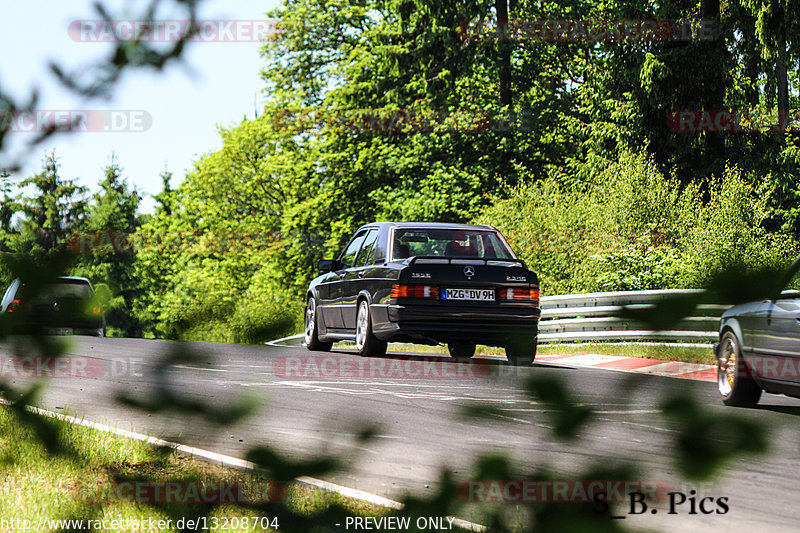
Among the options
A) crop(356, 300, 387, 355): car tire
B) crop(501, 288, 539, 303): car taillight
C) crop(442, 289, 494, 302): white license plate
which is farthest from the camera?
crop(356, 300, 387, 355): car tire

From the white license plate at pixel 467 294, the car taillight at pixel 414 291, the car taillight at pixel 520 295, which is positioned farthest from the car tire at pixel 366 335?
the car taillight at pixel 520 295

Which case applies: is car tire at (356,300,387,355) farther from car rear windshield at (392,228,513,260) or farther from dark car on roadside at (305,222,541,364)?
car rear windshield at (392,228,513,260)

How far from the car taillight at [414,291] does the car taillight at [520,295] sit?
0.86 m

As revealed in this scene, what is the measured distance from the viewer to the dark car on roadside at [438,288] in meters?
12.8

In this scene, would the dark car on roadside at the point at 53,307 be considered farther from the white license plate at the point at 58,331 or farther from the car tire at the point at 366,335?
the car tire at the point at 366,335

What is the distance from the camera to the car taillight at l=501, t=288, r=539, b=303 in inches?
513

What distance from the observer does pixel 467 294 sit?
12867 millimetres

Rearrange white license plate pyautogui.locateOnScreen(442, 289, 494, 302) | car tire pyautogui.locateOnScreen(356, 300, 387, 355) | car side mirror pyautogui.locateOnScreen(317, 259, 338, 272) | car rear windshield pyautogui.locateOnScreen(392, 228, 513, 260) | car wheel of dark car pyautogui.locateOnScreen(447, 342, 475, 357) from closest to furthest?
white license plate pyautogui.locateOnScreen(442, 289, 494, 302) < car tire pyautogui.locateOnScreen(356, 300, 387, 355) < car rear windshield pyautogui.locateOnScreen(392, 228, 513, 260) < car wheel of dark car pyautogui.locateOnScreen(447, 342, 475, 357) < car side mirror pyautogui.locateOnScreen(317, 259, 338, 272)

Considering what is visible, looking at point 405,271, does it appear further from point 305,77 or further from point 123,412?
point 305,77

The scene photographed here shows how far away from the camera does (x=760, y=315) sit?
1.75 meters

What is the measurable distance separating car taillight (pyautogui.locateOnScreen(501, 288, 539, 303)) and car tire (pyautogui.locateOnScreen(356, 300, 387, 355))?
1.75 m

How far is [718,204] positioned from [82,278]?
1013 inches

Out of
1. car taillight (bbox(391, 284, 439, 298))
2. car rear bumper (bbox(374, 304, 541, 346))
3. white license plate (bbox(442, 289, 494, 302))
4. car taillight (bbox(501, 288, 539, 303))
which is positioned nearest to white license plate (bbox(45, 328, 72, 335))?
car rear bumper (bbox(374, 304, 541, 346))

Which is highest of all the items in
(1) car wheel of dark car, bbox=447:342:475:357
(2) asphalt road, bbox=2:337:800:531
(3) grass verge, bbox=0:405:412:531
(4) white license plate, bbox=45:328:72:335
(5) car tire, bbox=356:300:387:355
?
(4) white license plate, bbox=45:328:72:335
